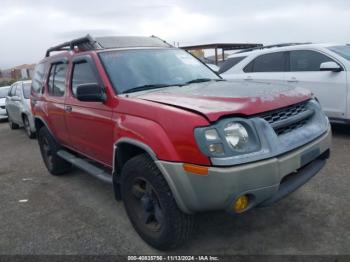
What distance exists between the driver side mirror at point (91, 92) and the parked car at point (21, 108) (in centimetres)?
596

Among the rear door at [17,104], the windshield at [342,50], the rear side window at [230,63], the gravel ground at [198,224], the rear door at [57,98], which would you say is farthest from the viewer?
the rear door at [17,104]

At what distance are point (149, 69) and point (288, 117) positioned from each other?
5.40 feet

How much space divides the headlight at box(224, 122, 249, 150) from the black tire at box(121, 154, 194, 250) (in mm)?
633

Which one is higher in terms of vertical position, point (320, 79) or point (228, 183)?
point (320, 79)

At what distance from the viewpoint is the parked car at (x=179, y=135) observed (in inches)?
105

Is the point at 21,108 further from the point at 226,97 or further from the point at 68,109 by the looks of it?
the point at 226,97

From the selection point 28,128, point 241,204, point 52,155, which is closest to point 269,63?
point 52,155

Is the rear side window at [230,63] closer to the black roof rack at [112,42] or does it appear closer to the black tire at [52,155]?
the black roof rack at [112,42]

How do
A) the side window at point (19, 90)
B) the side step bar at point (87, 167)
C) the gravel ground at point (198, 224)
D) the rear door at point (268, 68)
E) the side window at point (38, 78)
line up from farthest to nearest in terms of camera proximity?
the side window at point (19, 90) → the rear door at point (268, 68) → the side window at point (38, 78) → the side step bar at point (87, 167) → the gravel ground at point (198, 224)

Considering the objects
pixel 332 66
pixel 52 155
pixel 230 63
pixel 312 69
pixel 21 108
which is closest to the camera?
pixel 52 155

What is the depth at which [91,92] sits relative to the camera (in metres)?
3.55

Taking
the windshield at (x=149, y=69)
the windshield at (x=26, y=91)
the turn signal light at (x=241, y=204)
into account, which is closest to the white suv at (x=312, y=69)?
the windshield at (x=149, y=69)

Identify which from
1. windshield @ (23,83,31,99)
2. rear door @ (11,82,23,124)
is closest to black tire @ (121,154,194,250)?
windshield @ (23,83,31,99)

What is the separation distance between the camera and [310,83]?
263 inches
